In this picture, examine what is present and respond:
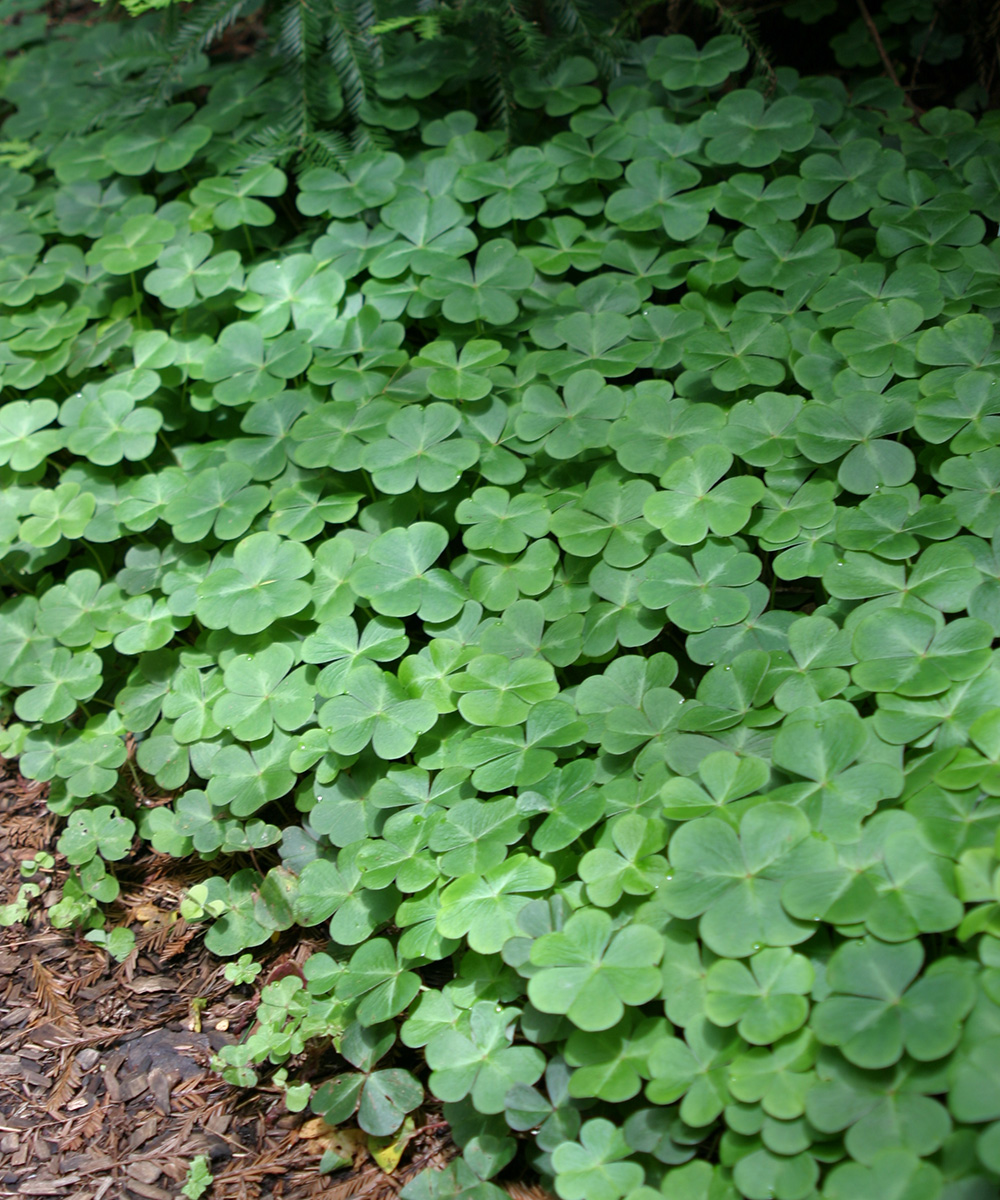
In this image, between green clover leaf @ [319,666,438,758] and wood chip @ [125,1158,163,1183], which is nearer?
wood chip @ [125,1158,163,1183]

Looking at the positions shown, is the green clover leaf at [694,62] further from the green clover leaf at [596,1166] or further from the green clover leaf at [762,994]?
the green clover leaf at [596,1166]

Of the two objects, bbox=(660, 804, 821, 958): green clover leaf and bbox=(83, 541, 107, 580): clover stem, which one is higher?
bbox=(83, 541, 107, 580): clover stem

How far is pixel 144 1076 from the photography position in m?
1.95

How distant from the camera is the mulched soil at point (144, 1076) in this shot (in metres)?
1.79

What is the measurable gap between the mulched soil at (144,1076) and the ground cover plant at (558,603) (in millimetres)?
74

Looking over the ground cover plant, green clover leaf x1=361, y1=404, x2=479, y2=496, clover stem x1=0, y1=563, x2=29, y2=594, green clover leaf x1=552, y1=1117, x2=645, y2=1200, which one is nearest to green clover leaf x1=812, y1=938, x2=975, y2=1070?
the ground cover plant

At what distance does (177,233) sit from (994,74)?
280 cm

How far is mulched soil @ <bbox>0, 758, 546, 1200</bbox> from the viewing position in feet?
5.86

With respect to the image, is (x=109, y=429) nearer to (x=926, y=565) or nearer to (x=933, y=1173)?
(x=926, y=565)

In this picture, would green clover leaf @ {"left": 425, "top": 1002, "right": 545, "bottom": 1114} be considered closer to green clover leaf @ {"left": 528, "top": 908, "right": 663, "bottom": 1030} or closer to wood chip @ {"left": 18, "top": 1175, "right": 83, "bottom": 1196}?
green clover leaf @ {"left": 528, "top": 908, "right": 663, "bottom": 1030}

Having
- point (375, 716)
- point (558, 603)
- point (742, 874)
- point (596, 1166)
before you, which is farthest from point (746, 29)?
point (596, 1166)

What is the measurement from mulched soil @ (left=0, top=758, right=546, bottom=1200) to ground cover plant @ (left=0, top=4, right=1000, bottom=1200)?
0.07 m

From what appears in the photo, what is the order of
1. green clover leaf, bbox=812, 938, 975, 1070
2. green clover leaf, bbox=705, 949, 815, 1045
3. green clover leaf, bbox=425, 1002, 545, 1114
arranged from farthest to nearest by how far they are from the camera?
green clover leaf, bbox=425, 1002, 545, 1114 < green clover leaf, bbox=705, 949, 815, 1045 < green clover leaf, bbox=812, 938, 975, 1070

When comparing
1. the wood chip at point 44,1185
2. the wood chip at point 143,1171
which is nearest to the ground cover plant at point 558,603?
the wood chip at point 143,1171
